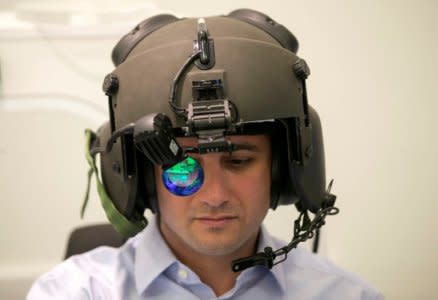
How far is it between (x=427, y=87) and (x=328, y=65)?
302 mm

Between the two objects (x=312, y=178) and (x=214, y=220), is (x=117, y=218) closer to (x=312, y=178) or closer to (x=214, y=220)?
(x=214, y=220)

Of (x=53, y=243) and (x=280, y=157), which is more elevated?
(x=280, y=157)

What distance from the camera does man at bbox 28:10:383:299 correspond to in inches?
24.1

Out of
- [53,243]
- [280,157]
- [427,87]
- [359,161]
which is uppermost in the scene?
[427,87]

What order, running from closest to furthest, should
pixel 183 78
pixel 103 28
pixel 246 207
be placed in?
pixel 183 78
pixel 246 207
pixel 103 28

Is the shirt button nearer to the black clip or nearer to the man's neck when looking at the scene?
the man's neck

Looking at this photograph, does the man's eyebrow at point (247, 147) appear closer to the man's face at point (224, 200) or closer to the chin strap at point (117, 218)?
the man's face at point (224, 200)

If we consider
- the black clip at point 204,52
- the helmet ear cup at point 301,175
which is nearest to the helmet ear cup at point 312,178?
the helmet ear cup at point 301,175

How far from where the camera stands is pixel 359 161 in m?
1.30

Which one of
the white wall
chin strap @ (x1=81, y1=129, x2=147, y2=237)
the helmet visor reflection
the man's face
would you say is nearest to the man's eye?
the man's face

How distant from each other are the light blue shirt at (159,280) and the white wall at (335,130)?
1.36 ft

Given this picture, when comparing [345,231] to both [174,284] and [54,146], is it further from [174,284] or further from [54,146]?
[54,146]

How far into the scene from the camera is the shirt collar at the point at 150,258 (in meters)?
0.80

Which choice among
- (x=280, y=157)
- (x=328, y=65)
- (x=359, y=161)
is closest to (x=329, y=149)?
(x=359, y=161)
